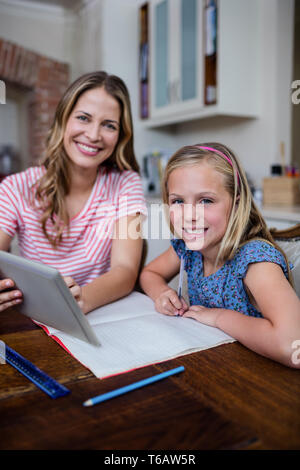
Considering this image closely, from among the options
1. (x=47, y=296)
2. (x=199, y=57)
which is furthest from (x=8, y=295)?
(x=199, y=57)

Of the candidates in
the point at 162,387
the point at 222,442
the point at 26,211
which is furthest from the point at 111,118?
the point at 222,442

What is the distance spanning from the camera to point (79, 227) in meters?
1.39

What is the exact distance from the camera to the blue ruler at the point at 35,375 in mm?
575

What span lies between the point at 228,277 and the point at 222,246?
Answer: 9 centimetres

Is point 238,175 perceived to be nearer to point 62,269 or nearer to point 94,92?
point 94,92

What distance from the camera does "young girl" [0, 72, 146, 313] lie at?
1293 mm

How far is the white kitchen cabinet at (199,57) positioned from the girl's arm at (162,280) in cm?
180

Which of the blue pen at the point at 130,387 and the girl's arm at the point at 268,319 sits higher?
the girl's arm at the point at 268,319

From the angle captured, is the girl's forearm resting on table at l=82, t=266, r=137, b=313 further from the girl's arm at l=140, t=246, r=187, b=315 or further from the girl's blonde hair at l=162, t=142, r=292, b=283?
the girl's blonde hair at l=162, t=142, r=292, b=283

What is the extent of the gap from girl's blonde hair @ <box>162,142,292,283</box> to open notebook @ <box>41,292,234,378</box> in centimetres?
21

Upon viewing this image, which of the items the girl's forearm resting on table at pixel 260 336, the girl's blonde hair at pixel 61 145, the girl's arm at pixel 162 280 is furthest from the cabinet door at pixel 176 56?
the girl's forearm resting on table at pixel 260 336

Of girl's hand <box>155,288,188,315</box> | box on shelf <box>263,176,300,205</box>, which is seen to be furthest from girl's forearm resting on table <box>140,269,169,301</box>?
box on shelf <box>263,176,300,205</box>

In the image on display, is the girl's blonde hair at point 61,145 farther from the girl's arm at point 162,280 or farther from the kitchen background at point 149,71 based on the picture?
the kitchen background at point 149,71

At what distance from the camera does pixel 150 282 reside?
1160mm
